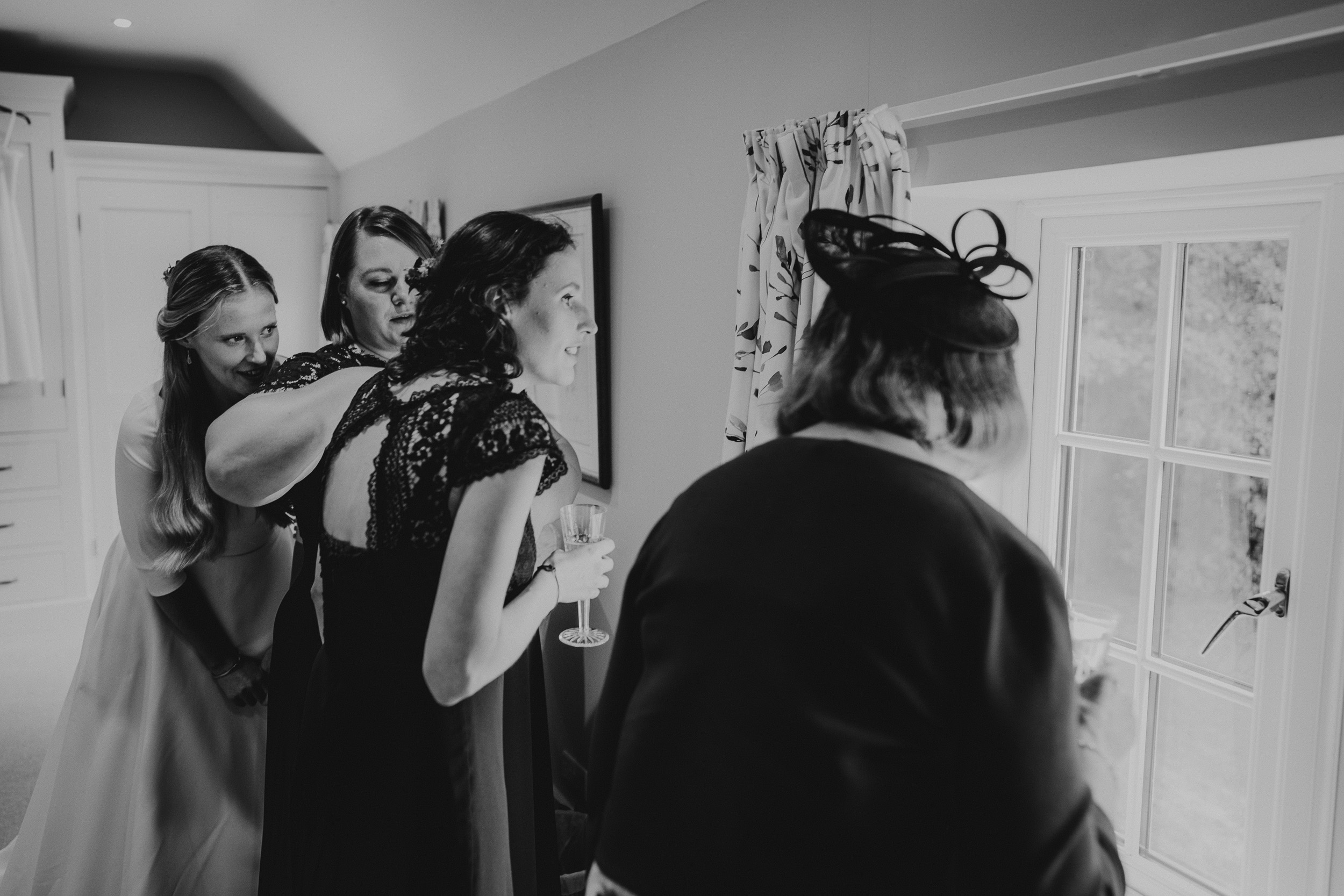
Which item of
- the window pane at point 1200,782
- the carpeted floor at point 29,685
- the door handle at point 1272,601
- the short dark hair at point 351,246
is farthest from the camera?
the carpeted floor at point 29,685

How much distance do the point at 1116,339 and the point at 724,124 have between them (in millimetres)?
897

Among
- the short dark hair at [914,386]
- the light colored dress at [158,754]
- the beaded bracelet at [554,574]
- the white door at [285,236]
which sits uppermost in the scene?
the white door at [285,236]

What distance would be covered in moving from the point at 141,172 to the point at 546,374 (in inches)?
163

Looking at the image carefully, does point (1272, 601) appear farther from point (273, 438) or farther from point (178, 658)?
point (178, 658)

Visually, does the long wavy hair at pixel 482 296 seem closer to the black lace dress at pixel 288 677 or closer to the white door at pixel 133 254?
the black lace dress at pixel 288 677

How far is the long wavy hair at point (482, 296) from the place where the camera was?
4.46 feet

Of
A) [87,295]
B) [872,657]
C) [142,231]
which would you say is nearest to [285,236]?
[142,231]

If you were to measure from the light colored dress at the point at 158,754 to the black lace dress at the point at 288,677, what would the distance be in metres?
0.31

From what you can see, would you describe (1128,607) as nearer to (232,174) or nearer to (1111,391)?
(1111,391)

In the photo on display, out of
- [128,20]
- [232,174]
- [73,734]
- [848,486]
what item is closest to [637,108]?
[848,486]

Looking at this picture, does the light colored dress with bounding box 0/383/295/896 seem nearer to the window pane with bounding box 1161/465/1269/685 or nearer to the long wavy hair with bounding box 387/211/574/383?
the long wavy hair with bounding box 387/211/574/383

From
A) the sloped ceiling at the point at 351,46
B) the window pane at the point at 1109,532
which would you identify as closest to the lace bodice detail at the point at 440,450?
the window pane at the point at 1109,532

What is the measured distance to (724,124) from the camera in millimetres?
2066

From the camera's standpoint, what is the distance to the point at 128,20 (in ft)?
13.1
